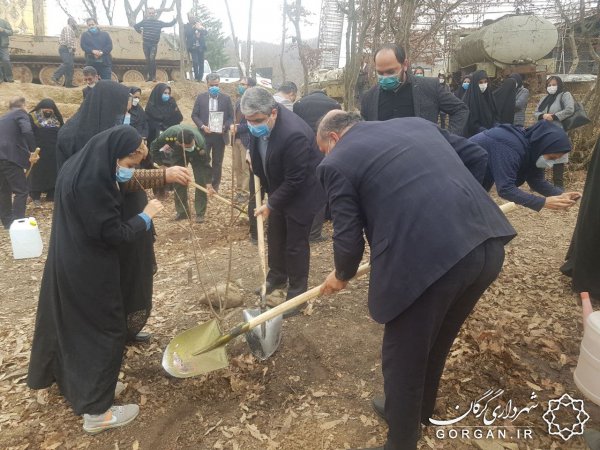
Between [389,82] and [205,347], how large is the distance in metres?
2.87

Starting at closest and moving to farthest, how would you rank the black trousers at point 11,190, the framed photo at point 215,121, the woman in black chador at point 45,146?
the black trousers at point 11,190
the woman in black chador at point 45,146
the framed photo at point 215,121

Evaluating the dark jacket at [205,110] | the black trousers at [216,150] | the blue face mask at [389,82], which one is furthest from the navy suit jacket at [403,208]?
the dark jacket at [205,110]

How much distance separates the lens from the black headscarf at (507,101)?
7.66m

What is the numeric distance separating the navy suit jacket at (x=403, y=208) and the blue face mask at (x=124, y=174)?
4.01ft

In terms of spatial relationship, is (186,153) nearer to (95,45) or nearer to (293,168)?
(293,168)

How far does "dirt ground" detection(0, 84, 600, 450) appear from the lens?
104 inches

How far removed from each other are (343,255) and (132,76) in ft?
53.5

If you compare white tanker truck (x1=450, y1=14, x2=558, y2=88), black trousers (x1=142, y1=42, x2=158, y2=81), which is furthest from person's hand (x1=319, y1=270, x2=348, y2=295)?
black trousers (x1=142, y1=42, x2=158, y2=81)

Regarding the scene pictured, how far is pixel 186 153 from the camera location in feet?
21.6

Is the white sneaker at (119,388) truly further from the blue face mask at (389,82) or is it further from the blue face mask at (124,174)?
the blue face mask at (389,82)

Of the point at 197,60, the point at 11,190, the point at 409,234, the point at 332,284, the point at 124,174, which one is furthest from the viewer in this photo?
the point at 197,60

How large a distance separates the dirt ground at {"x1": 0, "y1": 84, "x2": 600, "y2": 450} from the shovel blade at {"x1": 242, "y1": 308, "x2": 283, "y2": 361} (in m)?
0.11

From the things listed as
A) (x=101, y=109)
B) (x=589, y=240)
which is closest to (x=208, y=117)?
(x=101, y=109)

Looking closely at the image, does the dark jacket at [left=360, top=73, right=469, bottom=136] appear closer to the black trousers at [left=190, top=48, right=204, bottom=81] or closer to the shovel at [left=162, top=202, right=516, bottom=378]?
the shovel at [left=162, top=202, right=516, bottom=378]
